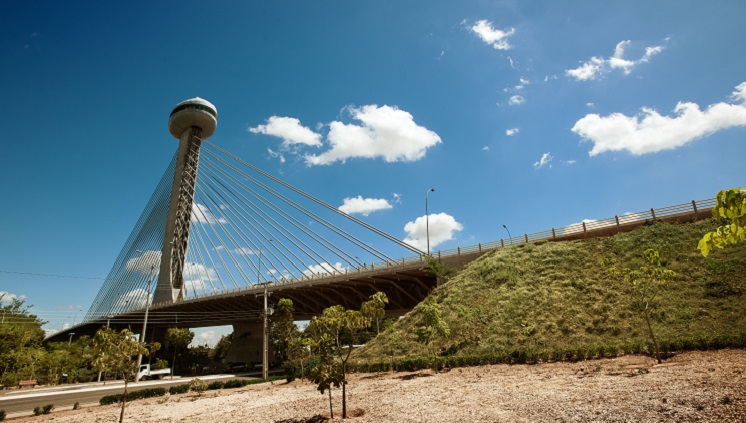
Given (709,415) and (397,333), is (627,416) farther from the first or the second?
(397,333)

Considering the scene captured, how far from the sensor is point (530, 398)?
11.6m

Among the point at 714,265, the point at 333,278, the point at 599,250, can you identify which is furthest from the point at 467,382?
the point at 333,278

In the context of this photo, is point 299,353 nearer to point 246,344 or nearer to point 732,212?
point 732,212

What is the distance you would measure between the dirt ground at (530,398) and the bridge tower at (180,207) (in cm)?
4772

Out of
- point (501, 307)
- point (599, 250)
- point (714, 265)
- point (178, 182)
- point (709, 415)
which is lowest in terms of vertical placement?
point (709, 415)

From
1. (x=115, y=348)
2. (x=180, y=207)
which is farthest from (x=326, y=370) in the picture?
(x=180, y=207)

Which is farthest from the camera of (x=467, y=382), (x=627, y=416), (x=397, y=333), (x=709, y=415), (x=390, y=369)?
(x=397, y=333)

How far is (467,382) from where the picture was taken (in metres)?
16.5

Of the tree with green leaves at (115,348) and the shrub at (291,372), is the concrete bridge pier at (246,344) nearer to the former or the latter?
the shrub at (291,372)

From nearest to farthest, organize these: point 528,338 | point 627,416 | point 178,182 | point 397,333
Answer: point 627,416, point 528,338, point 397,333, point 178,182

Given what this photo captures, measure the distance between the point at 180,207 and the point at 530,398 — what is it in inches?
2632

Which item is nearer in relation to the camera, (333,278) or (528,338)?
(528,338)

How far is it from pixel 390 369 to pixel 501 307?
9.98m

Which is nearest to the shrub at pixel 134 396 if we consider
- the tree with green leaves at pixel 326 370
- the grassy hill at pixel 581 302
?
the grassy hill at pixel 581 302
